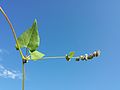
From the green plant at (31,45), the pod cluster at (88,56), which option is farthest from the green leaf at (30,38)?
the pod cluster at (88,56)

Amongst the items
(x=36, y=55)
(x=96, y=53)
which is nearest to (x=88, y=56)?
(x=96, y=53)

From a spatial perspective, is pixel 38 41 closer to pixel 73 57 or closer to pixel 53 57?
pixel 53 57

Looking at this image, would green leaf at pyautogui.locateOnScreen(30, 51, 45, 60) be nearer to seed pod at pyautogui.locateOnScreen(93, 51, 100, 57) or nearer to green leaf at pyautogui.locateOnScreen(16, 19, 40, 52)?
green leaf at pyautogui.locateOnScreen(16, 19, 40, 52)

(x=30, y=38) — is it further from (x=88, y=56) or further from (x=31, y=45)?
(x=88, y=56)

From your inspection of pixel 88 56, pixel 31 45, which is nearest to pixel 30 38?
pixel 31 45

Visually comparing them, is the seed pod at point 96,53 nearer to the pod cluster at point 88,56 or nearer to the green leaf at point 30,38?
the pod cluster at point 88,56

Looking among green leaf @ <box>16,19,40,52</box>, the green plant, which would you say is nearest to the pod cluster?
the green plant

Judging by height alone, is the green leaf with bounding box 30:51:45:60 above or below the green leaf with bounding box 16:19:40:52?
below

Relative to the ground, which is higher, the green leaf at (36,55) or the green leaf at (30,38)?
the green leaf at (30,38)

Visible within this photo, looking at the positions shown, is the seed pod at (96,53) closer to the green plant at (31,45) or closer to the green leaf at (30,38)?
the green plant at (31,45)
